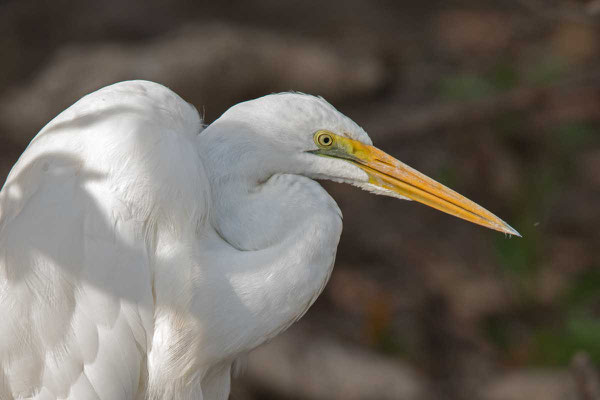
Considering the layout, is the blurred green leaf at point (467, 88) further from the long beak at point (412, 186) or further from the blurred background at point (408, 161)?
the long beak at point (412, 186)

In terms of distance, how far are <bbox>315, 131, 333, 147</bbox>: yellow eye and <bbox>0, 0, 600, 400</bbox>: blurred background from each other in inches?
81.0

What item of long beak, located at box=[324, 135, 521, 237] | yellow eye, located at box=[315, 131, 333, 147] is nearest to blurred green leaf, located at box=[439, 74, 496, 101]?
long beak, located at box=[324, 135, 521, 237]

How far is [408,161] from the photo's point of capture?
220 inches

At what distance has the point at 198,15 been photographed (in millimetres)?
6113

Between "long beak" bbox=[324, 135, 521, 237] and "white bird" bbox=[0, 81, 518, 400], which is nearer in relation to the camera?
"white bird" bbox=[0, 81, 518, 400]

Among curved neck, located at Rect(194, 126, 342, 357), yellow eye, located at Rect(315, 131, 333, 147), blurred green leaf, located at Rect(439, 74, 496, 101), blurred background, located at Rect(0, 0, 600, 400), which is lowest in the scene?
blurred background, located at Rect(0, 0, 600, 400)

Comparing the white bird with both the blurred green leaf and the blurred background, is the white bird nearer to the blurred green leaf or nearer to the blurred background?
the blurred background

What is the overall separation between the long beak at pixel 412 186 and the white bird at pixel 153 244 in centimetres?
11

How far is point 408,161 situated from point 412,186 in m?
3.22

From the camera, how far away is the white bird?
218cm

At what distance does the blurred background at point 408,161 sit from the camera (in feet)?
14.6

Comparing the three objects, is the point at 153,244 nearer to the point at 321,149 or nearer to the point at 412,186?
the point at 321,149

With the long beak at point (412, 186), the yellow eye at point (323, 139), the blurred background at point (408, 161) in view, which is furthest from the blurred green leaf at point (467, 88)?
the yellow eye at point (323, 139)

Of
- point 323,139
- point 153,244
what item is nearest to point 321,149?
point 323,139
